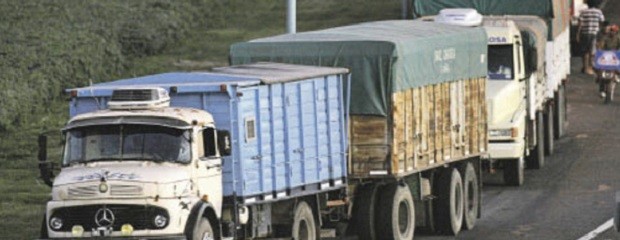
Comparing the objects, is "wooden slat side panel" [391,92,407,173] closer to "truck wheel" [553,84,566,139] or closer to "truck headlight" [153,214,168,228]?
"truck headlight" [153,214,168,228]

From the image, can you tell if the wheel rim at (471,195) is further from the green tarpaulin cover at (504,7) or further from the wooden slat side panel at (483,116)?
the green tarpaulin cover at (504,7)

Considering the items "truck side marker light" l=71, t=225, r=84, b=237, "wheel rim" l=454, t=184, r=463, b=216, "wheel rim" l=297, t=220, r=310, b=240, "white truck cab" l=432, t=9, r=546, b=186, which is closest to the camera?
"truck side marker light" l=71, t=225, r=84, b=237

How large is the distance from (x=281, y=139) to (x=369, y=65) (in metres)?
3.09

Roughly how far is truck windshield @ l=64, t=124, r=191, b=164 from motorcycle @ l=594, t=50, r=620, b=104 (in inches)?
1104

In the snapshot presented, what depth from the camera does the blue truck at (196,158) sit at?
20.3m

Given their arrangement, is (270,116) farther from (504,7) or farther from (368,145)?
(504,7)

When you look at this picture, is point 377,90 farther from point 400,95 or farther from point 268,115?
point 268,115

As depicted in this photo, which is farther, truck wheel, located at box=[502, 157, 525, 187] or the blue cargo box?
truck wheel, located at box=[502, 157, 525, 187]

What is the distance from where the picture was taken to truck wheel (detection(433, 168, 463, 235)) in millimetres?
27703

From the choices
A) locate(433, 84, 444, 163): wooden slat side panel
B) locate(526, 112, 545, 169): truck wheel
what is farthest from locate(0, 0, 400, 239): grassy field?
locate(526, 112, 545, 169): truck wheel

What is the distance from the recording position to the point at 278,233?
75.0 ft

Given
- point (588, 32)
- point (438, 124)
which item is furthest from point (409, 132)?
point (588, 32)

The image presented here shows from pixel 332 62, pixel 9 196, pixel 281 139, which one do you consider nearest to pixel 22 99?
pixel 9 196

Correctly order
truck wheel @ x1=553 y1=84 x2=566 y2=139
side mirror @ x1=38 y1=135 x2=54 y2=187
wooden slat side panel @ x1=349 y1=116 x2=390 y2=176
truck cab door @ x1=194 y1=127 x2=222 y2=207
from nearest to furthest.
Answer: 1. side mirror @ x1=38 y1=135 x2=54 y2=187
2. truck cab door @ x1=194 y1=127 x2=222 y2=207
3. wooden slat side panel @ x1=349 y1=116 x2=390 y2=176
4. truck wheel @ x1=553 y1=84 x2=566 y2=139
